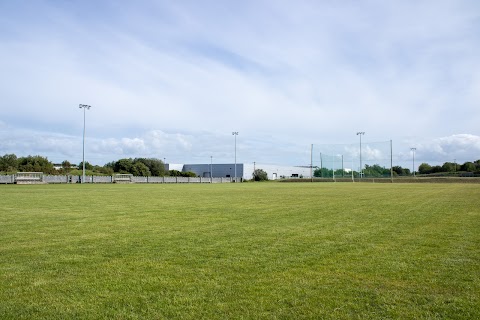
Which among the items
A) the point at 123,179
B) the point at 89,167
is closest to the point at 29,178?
the point at 123,179

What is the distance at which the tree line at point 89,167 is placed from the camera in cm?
8800

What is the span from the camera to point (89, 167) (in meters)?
113

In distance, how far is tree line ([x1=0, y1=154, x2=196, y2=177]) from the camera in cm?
8800

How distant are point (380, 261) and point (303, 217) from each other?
662cm

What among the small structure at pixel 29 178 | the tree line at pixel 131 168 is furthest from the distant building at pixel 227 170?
the small structure at pixel 29 178

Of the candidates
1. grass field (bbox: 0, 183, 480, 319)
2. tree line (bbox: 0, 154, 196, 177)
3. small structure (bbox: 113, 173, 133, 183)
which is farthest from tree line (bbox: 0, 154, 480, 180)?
grass field (bbox: 0, 183, 480, 319)

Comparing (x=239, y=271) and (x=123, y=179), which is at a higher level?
(x=123, y=179)

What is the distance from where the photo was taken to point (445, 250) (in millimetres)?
7930

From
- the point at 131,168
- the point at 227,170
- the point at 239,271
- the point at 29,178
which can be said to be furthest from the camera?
the point at 227,170

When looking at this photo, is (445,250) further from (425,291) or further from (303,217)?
(303,217)

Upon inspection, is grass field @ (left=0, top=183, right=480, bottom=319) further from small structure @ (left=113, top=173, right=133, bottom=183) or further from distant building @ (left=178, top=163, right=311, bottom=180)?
distant building @ (left=178, top=163, right=311, bottom=180)

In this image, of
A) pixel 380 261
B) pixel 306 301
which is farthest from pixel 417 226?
pixel 306 301

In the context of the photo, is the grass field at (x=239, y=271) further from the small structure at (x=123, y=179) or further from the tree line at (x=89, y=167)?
the tree line at (x=89, y=167)

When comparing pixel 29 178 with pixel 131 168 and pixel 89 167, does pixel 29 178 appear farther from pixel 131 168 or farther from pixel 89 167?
pixel 89 167
